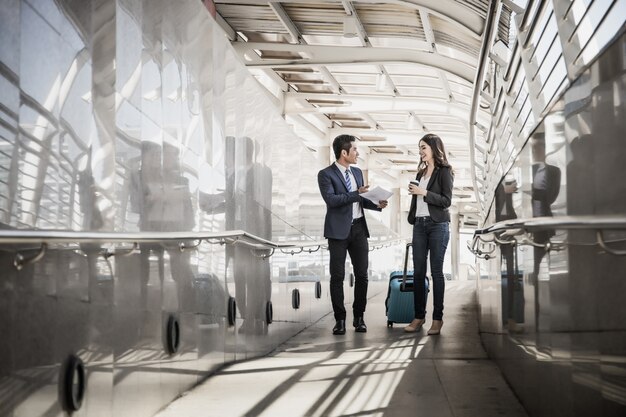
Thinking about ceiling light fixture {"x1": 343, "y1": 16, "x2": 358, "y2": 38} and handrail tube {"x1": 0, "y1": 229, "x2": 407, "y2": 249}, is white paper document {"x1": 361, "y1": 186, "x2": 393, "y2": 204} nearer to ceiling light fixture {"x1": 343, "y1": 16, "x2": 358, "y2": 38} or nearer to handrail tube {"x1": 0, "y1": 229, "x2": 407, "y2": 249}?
handrail tube {"x1": 0, "y1": 229, "x2": 407, "y2": 249}

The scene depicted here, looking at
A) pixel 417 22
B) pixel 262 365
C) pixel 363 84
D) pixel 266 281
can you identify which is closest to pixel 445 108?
pixel 363 84

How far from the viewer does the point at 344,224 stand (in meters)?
7.52

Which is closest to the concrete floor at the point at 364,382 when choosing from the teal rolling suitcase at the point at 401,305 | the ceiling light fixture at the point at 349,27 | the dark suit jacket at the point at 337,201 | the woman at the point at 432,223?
the woman at the point at 432,223

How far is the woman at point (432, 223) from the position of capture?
7059mm

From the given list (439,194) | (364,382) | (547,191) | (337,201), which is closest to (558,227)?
(547,191)

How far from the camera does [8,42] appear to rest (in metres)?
2.70

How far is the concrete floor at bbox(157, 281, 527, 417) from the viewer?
421 cm

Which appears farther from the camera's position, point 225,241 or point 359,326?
point 359,326

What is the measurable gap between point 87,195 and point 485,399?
2.27 metres

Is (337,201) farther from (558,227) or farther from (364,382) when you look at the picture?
(558,227)

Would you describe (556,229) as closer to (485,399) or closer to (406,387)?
(485,399)

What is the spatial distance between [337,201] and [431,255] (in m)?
0.91

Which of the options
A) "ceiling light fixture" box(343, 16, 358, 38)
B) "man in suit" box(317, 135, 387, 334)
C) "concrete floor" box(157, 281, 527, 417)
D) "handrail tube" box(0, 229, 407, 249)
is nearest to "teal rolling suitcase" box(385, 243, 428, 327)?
"man in suit" box(317, 135, 387, 334)

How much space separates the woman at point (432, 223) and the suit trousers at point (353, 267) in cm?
52
